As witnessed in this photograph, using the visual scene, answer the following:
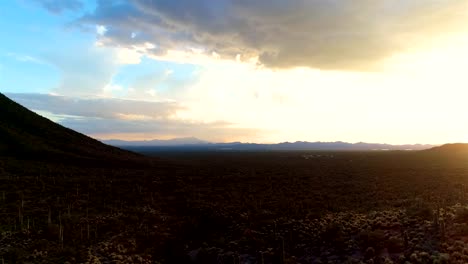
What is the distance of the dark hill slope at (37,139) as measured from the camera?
89188mm

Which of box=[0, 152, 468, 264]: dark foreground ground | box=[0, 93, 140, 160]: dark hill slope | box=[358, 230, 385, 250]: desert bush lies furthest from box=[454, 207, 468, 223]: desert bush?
box=[0, 93, 140, 160]: dark hill slope

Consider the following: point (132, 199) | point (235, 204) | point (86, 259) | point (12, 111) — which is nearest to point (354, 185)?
point (235, 204)

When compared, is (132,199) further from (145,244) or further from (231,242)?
(231,242)

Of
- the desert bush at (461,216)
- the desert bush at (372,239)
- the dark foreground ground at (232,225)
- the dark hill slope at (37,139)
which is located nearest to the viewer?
the desert bush at (372,239)

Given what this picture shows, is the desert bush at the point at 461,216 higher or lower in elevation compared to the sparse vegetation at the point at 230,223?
higher

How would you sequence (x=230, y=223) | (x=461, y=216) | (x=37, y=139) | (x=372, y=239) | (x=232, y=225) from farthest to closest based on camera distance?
(x=37, y=139) < (x=230, y=223) < (x=232, y=225) < (x=461, y=216) < (x=372, y=239)

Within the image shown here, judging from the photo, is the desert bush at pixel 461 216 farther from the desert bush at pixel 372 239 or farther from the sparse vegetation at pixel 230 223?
the desert bush at pixel 372 239

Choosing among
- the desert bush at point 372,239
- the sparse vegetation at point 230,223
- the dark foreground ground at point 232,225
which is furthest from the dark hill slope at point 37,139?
the desert bush at point 372,239

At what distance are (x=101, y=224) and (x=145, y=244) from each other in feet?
21.7

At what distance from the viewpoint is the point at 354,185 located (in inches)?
2249

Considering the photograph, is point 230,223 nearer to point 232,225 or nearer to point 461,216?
point 232,225

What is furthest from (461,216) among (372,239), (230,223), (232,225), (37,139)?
(37,139)

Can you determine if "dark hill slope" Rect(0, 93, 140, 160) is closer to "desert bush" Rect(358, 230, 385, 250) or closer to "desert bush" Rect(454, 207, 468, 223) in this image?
"desert bush" Rect(358, 230, 385, 250)

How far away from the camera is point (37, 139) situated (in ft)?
339
